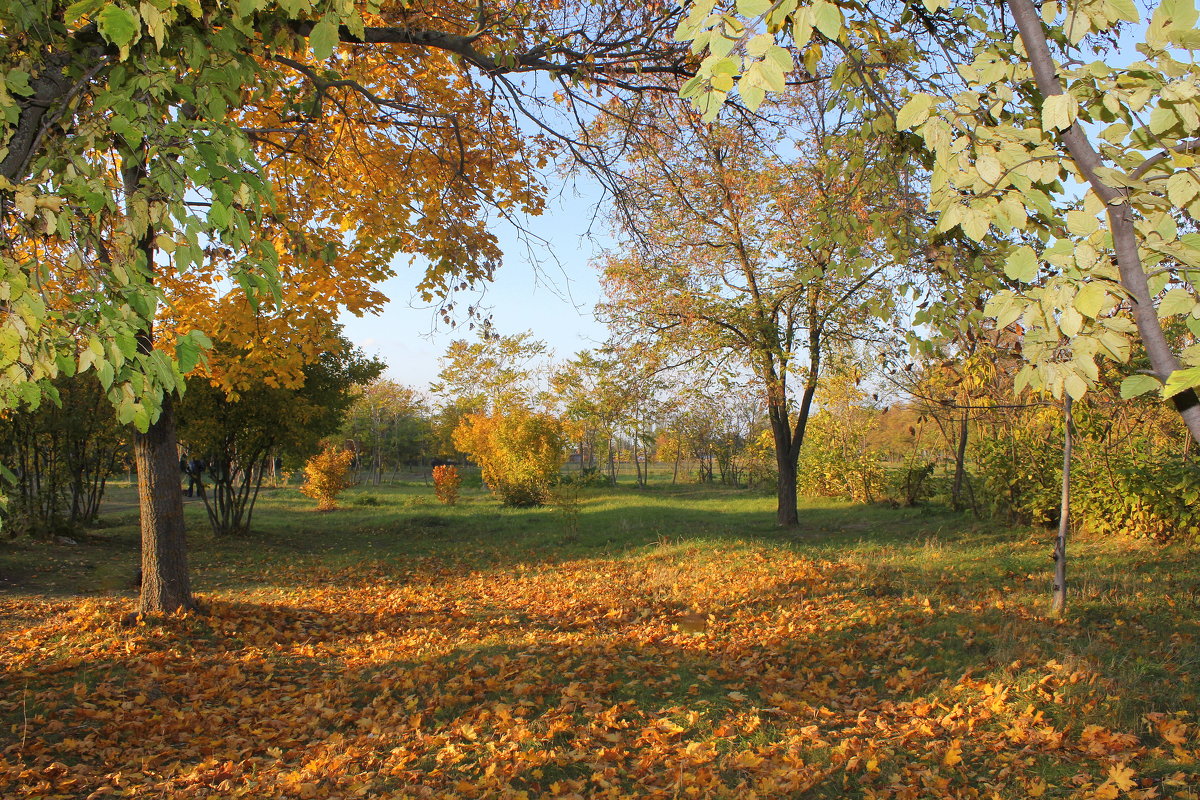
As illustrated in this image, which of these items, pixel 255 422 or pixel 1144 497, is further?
pixel 255 422

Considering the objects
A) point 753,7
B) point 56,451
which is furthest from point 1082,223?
point 56,451

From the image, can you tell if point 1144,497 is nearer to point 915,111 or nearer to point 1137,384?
point 1137,384

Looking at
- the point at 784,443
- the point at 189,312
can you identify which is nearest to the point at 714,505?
Answer: the point at 784,443

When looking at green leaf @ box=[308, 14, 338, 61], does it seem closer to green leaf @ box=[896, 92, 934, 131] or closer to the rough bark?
green leaf @ box=[896, 92, 934, 131]

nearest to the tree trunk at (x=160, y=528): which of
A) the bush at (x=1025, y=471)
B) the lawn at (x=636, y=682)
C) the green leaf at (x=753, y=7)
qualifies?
the lawn at (x=636, y=682)

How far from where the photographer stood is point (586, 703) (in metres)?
4.47

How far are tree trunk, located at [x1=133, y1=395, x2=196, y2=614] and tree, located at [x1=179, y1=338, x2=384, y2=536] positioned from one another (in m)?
6.18

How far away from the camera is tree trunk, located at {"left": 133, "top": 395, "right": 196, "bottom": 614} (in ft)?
20.7

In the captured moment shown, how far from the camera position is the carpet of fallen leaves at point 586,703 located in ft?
11.2

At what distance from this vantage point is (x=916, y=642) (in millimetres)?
5504

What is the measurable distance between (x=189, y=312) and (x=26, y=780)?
4512mm

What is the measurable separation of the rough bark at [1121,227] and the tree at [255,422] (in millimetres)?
12302

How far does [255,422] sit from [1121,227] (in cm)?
1444

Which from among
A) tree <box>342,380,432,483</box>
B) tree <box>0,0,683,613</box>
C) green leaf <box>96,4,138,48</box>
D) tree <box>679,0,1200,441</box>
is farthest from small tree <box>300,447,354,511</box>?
tree <box>679,0,1200,441</box>
